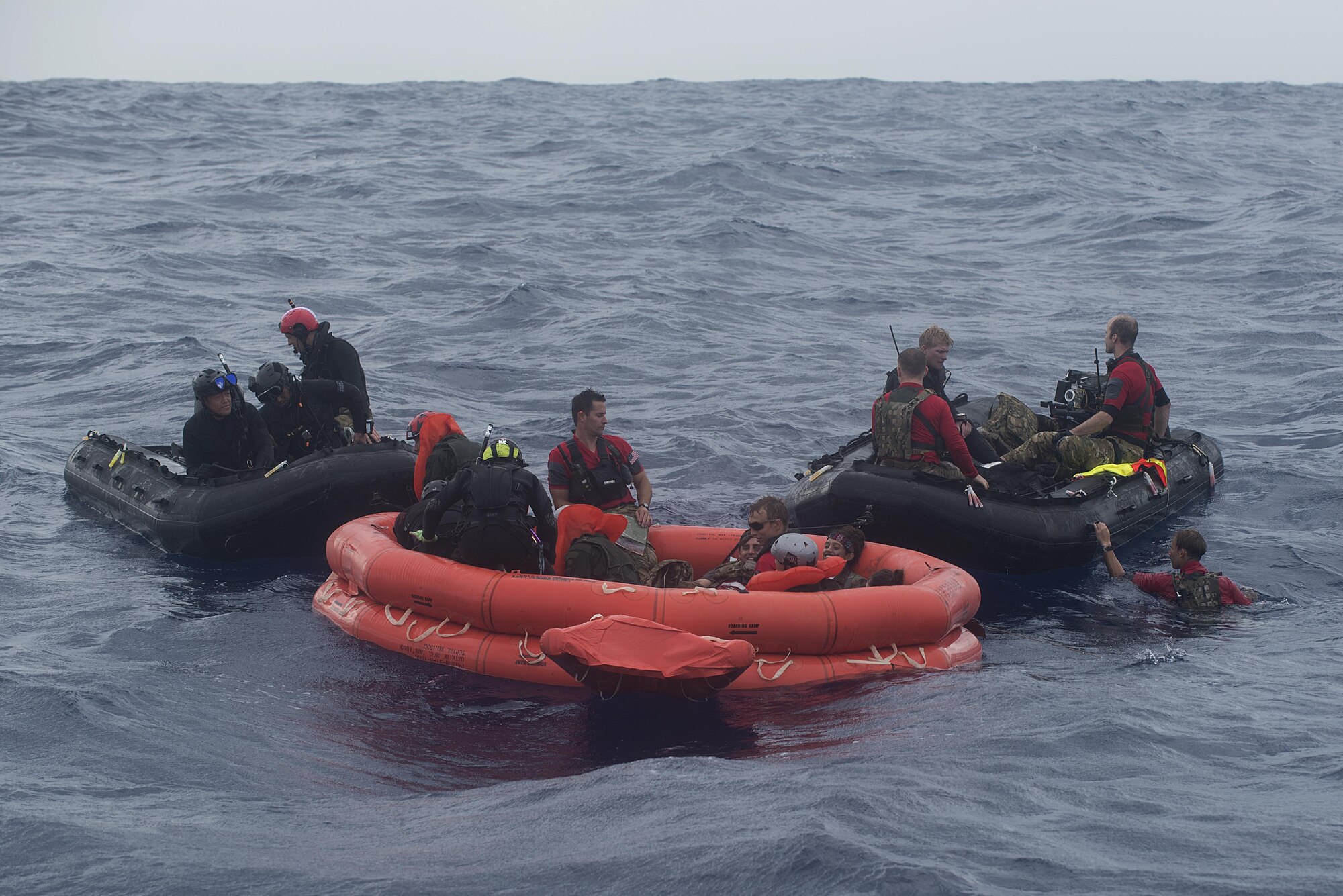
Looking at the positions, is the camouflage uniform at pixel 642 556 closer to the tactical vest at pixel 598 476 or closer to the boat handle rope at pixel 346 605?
the tactical vest at pixel 598 476

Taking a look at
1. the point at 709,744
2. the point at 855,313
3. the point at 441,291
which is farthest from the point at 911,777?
the point at 441,291

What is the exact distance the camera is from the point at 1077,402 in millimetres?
10164

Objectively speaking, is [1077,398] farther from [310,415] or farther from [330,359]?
[310,415]

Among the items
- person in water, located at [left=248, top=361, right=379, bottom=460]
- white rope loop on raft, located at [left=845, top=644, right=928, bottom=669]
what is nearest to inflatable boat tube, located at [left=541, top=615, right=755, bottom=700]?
white rope loop on raft, located at [left=845, top=644, right=928, bottom=669]

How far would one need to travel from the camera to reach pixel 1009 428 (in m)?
10.1

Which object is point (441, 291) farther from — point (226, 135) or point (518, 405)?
point (226, 135)

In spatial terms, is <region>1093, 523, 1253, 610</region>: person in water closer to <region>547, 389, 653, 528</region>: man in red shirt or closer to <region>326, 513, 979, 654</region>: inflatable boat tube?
<region>326, 513, 979, 654</region>: inflatable boat tube

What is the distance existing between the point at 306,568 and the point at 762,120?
35006mm

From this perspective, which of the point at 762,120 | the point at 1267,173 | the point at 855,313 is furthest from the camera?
the point at 762,120

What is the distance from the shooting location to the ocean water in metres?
4.91

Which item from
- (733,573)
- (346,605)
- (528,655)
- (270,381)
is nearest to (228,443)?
(270,381)

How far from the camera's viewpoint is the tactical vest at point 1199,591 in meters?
8.09

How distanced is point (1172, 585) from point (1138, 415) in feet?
6.68

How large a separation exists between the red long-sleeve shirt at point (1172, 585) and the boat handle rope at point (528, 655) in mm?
4115
